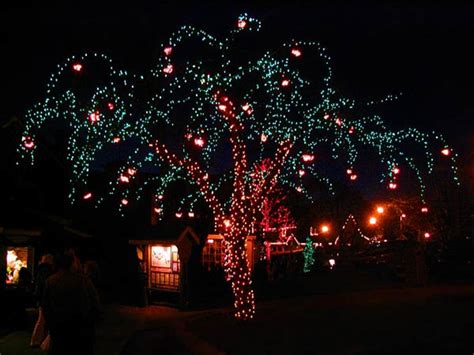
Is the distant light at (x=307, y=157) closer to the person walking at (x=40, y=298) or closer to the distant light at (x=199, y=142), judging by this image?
the distant light at (x=199, y=142)

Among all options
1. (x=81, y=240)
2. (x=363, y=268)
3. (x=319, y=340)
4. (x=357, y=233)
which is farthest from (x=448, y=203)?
(x=319, y=340)

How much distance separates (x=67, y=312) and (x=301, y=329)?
7353 millimetres

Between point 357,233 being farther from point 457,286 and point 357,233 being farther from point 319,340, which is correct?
point 319,340

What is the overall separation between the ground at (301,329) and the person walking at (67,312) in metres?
4.09

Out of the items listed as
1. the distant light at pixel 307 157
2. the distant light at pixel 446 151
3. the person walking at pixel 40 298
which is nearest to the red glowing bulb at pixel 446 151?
the distant light at pixel 446 151

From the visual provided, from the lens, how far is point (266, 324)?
14.0 m

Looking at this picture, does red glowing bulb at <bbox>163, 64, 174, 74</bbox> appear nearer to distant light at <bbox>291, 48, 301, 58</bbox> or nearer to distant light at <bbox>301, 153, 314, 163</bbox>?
distant light at <bbox>291, 48, 301, 58</bbox>

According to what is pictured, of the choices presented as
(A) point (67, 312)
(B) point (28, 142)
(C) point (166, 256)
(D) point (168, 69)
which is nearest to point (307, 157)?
(D) point (168, 69)

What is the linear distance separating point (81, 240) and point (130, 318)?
28.2 feet

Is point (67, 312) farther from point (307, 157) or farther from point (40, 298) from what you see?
point (307, 157)

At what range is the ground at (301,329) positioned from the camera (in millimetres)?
10773

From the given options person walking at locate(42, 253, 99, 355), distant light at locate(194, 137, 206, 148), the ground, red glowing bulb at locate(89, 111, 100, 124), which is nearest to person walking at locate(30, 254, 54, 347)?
the ground

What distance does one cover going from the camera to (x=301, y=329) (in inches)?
511

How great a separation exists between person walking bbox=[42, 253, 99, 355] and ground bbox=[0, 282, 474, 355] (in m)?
4.09
